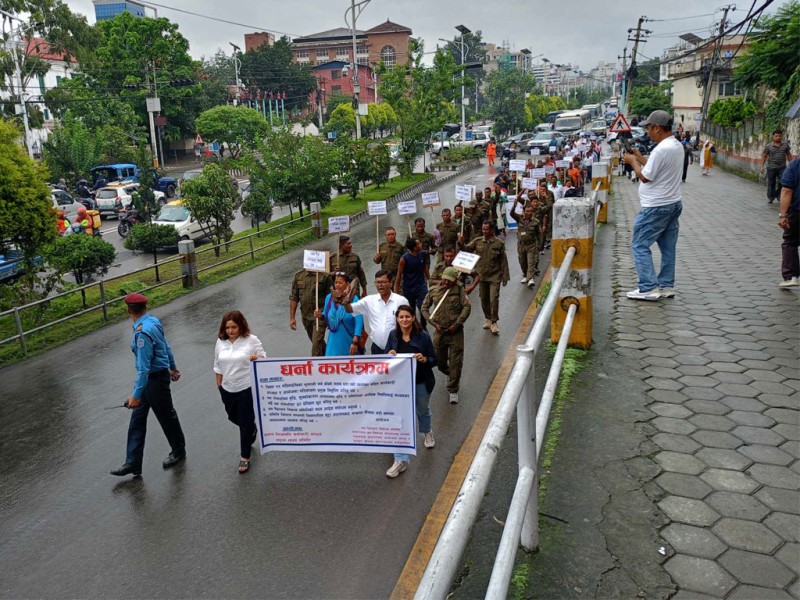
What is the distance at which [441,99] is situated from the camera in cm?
4094

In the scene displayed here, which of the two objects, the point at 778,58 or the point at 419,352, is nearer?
the point at 419,352

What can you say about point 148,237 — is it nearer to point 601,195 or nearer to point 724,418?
point 601,195

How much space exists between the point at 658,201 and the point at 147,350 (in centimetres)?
535

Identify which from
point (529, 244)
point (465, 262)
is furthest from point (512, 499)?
point (529, 244)

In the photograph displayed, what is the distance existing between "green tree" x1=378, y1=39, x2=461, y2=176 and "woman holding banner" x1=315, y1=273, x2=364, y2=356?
102 ft

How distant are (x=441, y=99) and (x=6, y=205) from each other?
108 ft

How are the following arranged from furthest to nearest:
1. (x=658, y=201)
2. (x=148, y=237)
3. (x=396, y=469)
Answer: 1. (x=148, y=237)
2. (x=658, y=201)
3. (x=396, y=469)

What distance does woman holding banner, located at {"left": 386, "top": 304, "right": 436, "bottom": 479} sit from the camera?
6.09 metres

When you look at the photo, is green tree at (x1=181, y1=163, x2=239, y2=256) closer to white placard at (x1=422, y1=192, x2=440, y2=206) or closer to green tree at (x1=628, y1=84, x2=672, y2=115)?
white placard at (x1=422, y1=192, x2=440, y2=206)

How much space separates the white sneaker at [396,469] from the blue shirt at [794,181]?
17.1 feet

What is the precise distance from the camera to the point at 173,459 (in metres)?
6.44

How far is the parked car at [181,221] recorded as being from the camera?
76.9 ft

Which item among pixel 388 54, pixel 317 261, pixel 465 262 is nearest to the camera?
pixel 465 262

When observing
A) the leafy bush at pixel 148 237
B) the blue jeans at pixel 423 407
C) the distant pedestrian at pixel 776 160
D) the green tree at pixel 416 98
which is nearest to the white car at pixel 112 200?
the leafy bush at pixel 148 237
